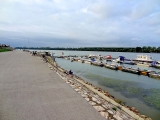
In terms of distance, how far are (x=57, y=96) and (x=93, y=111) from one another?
1.73 metres

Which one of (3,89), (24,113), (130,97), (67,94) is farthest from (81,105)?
(130,97)

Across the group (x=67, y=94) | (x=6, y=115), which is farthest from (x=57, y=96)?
(x=6, y=115)

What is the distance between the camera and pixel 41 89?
20.5 feet

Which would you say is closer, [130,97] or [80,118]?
[80,118]

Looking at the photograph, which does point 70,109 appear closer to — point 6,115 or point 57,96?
point 57,96

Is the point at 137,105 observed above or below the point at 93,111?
below

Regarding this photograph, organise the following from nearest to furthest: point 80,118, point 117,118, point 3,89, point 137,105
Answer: point 80,118 < point 117,118 < point 3,89 < point 137,105

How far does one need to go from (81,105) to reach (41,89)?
8.01 ft

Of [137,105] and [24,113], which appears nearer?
[24,113]

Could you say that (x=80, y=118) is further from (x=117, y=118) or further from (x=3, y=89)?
(x=3, y=89)

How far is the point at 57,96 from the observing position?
5379 mm

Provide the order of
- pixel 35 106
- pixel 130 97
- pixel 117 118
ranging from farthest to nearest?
pixel 130 97, pixel 35 106, pixel 117 118

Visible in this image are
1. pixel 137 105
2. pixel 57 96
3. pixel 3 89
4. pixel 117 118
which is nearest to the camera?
pixel 117 118

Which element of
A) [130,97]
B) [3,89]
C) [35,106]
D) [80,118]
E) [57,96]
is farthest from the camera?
[130,97]
